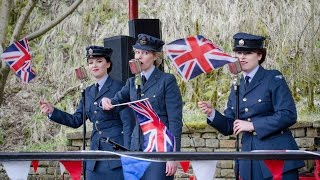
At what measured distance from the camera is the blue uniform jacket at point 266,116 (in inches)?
219

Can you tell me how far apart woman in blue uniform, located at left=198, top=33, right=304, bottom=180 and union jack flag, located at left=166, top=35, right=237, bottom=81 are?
0.18 metres

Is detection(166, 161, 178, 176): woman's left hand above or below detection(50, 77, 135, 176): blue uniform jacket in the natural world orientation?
below

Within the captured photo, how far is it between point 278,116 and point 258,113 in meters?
0.21

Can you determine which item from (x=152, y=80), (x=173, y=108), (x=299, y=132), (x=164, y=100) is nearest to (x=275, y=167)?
(x=173, y=108)

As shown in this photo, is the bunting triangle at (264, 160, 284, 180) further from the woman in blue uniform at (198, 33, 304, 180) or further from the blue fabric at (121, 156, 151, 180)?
the blue fabric at (121, 156, 151, 180)

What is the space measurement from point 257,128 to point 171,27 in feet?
19.2

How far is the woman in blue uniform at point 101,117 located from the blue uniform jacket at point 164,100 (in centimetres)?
25

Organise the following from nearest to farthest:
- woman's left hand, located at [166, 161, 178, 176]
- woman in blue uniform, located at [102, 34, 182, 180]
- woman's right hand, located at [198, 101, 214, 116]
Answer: woman's right hand, located at [198, 101, 214, 116] < woman's left hand, located at [166, 161, 178, 176] < woman in blue uniform, located at [102, 34, 182, 180]

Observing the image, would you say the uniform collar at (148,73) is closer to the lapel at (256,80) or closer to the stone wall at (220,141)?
the lapel at (256,80)

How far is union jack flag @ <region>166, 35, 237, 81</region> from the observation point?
5789mm

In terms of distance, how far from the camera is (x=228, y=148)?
933cm

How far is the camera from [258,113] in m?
5.72

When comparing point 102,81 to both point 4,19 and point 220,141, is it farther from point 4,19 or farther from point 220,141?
point 220,141

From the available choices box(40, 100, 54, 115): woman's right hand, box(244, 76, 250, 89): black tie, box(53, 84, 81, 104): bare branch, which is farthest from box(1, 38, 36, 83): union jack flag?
box(53, 84, 81, 104): bare branch
